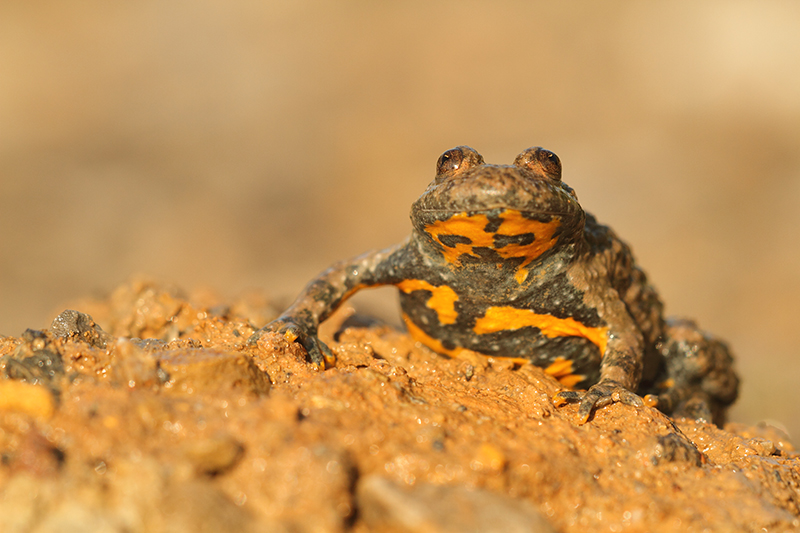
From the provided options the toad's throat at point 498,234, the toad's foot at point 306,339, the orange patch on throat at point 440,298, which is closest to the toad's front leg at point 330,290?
the toad's foot at point 306,339

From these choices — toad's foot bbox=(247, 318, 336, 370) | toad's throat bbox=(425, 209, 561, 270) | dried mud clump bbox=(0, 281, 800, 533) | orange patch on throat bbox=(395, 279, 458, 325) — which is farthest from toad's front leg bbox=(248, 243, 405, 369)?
toad's throat bbox=(425, 209, 561, 270)

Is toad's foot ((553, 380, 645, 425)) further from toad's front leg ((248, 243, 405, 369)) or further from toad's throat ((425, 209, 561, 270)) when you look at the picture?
toad's front leg ((248, 243, 405, 369))

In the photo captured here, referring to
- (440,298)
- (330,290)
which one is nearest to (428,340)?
(440,298)

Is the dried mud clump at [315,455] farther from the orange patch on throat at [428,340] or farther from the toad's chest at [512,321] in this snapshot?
the orange patch on throat at [428,340]

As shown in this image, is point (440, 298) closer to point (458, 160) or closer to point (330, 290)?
point (330, 290)

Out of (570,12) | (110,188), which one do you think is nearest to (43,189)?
(110,188)
